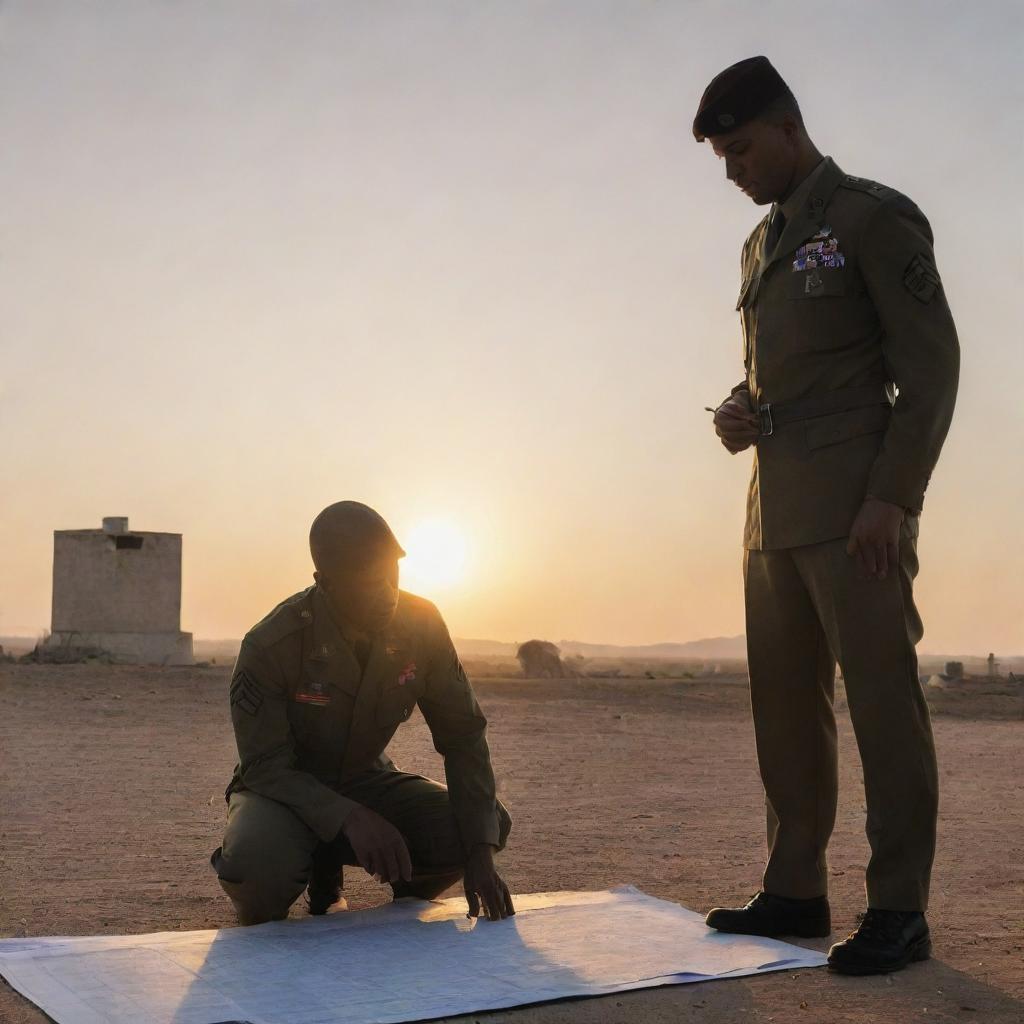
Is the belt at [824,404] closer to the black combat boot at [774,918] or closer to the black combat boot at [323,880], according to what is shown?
the black combat boot at [774,918]

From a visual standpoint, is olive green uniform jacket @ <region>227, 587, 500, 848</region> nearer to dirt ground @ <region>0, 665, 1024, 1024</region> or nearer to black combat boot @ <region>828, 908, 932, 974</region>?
dirt ground @ <region>0, 665, 1024, 1024</region>

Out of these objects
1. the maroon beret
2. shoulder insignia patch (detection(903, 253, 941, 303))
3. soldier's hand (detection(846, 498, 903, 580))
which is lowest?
soldier's hand (detection(846, 498, 903, 580))

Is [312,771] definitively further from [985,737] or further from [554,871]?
[985,737]

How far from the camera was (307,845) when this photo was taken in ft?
13.3

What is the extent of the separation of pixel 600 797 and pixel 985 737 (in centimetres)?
585

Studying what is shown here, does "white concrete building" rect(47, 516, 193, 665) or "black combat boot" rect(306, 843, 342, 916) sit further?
"white concrete building" rect(47, 516, 193, 665)

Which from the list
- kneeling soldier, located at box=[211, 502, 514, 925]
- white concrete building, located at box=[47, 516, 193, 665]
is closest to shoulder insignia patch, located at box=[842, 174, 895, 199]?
kneeling soldier, located at box=[211, 502, 514, 925]

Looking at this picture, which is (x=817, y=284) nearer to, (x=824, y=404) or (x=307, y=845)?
(x=824, y=404)

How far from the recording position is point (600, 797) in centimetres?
744

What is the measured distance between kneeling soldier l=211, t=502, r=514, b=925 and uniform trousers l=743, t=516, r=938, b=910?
3.01 ft

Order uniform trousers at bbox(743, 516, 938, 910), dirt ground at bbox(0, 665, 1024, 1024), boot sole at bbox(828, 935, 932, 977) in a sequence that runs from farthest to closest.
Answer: uniform trousers at bbox(743, 516, 938, 910)
boot sole at bbox(828, 935, 932, 977)
dirt ground at bbox(0, 665, 1024, 1024)

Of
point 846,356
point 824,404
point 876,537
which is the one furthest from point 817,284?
point 876,537

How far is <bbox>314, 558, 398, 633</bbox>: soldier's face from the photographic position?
13.1 feet

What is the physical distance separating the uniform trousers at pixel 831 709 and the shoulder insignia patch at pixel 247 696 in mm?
1513
